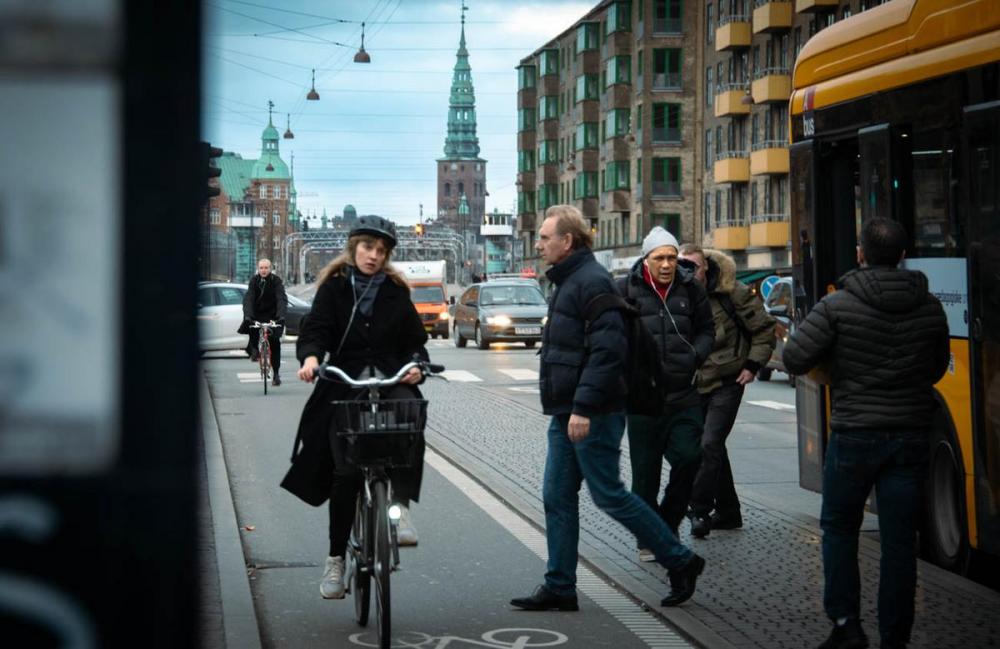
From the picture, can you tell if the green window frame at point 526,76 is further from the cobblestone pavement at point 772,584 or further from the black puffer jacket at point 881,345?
the black puffer jacket at point 881,345

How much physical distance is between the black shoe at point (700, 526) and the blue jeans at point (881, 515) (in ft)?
10.2

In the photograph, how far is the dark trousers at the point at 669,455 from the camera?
27.4 feet

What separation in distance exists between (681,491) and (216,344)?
1053 inches

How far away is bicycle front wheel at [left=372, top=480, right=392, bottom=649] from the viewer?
242 inches

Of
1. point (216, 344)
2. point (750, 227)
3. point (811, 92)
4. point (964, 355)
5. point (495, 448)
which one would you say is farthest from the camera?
point (750, 227)

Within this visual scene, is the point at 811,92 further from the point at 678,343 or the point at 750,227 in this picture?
the point at 750,227

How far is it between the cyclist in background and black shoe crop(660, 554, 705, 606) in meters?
15.9

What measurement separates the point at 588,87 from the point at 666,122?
1492 centimetres

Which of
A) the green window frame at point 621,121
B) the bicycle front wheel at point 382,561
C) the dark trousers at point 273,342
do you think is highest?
the green window frame at point 621,121

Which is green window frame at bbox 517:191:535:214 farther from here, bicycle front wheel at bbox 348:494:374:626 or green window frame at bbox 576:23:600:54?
bicycle front wheel at bbox 348:494:374:626

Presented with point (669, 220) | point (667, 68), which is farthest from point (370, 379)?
point (669, 220)

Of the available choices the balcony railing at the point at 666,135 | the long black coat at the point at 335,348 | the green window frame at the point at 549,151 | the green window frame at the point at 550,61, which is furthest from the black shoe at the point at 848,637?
the green window frame at the point at 549,151

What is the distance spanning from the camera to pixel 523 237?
125812 mm

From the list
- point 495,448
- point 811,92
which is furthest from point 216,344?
point 811,92
